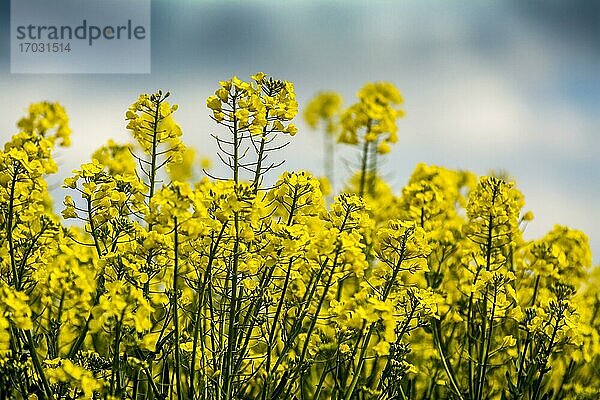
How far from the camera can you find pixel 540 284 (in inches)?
150

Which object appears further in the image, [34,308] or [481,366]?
[34,308]

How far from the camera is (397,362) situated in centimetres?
294

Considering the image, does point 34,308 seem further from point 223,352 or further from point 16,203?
point 223,352

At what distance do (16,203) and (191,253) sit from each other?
30.6 inches

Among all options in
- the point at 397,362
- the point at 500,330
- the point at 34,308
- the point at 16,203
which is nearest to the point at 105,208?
the point at 16,203

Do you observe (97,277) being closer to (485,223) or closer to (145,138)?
(145,138)

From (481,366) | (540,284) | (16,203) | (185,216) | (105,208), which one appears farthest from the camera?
(540,284)

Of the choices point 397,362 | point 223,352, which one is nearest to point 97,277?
point 223,352

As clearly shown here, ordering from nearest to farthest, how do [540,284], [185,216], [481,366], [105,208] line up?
[185,216]
[105,208]
[481,366]
[540,284]

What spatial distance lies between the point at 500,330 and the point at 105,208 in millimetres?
2147

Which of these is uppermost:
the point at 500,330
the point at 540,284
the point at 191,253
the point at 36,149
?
the point at 36,149

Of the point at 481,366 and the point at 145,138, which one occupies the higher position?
the point at 145,138

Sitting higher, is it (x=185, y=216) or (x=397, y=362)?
(x=185, y=216)

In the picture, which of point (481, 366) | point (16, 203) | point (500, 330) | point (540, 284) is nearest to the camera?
point (16, 203)
